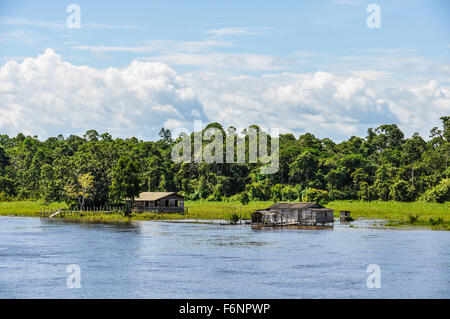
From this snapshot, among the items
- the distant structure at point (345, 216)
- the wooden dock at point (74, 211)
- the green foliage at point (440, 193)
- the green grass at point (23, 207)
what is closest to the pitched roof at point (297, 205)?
the distant structure at point (345, 216)

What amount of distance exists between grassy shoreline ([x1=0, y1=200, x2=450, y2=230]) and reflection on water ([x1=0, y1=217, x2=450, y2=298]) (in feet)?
28.4

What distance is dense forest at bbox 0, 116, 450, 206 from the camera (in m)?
Result: 96.2

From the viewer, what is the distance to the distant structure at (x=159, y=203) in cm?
9669

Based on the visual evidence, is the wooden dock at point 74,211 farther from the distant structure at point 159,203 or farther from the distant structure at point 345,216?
the distant structure at point 345,216

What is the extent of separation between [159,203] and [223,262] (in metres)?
51.3

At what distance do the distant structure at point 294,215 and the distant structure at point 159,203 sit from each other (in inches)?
841

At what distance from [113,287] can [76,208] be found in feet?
199

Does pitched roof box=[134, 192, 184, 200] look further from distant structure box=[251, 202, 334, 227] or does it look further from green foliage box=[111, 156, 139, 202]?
distant structure box=[251, 202, 334, 227]

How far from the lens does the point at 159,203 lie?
97.4 metres

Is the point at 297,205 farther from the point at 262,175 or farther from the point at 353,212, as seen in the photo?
the point at 262,175

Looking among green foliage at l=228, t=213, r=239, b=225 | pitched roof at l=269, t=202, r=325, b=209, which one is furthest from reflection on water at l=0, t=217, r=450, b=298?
pitched roof at l=269, t=202, r=325, b=209

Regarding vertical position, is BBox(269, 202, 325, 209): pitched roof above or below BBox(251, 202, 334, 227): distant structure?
above
